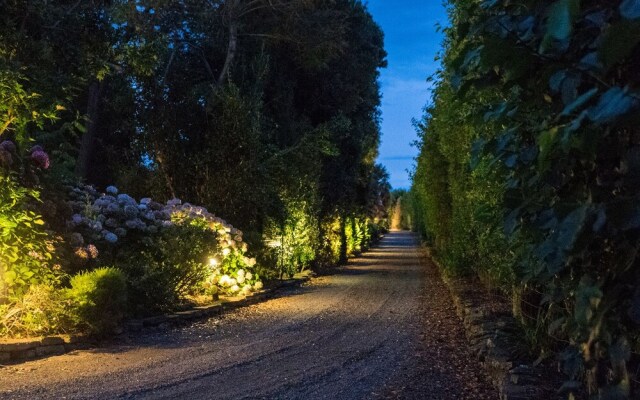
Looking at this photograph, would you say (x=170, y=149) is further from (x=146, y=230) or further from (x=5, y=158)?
(x=5, y=158)

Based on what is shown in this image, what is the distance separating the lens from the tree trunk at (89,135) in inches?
717

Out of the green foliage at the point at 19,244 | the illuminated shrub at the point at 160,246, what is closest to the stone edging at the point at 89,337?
the illuminated shrub at the point at 160,246

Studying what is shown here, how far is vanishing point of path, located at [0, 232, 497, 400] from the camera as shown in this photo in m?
5.26

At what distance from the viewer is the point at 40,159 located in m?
7.89

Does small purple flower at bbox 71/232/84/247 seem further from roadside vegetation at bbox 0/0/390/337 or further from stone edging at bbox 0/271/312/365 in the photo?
stone edging at bbox 0/271/312/365

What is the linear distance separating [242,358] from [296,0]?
39.0ft

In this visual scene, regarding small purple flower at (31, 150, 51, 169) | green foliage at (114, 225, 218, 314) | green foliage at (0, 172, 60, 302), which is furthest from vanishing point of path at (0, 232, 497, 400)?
small purple flower at (31, 150, 51, 169)

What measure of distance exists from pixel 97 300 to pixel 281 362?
2614 millimetres

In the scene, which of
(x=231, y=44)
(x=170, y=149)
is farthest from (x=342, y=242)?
(x=170, y=149)

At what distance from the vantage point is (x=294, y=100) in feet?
62.5

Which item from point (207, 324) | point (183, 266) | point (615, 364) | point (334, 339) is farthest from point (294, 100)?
point (615, 364)

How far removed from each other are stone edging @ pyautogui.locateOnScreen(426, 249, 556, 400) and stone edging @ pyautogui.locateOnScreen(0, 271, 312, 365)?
13.5 feet

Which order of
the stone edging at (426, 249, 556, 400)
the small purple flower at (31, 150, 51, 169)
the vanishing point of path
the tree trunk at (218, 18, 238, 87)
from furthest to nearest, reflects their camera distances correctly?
1. the tree trunk at (218, 18, 238, 87)
2. the small purple flower at (31, 150, 51, 169)
3. the vanishing point of path
4. the stone edging at (426, 249, 556, 400)

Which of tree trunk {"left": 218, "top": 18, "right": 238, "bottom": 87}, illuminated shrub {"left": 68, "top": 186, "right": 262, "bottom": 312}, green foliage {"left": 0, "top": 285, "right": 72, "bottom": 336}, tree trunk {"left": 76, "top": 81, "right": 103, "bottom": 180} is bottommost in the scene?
green foliage {"left": 0, "top": 285, "right": 72, "bottom": 336}
